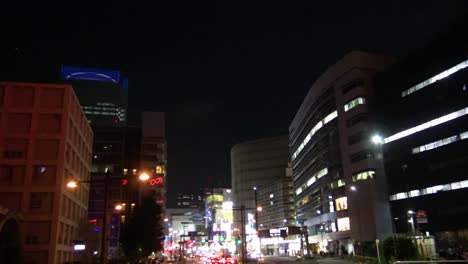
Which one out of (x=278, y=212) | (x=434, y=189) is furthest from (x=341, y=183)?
(x=278, y=212)

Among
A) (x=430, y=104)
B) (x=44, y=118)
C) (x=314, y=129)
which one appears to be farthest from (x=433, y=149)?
(x=44, y=118)

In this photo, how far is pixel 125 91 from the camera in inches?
7426

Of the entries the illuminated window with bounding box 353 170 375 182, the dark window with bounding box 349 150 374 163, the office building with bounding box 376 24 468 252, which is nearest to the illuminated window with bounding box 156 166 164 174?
the dark window with bounding box 349 150 374 163

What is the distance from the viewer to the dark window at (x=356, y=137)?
90312 millimetres

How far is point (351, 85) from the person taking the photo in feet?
314

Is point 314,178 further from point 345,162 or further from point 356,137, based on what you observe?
point 356,137

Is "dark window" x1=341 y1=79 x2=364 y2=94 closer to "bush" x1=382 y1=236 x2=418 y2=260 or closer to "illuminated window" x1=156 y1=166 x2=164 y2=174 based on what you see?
"bush" x1=382 y1=236 x2=418 y2=260

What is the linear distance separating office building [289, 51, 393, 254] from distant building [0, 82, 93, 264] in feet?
198

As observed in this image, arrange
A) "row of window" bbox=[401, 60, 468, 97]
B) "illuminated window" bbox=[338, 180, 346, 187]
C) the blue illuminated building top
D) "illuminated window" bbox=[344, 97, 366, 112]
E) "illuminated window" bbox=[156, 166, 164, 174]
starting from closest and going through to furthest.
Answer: "row of window" bbox=[401, 60, 468, 97]
"illuminated window" bbox=[344, 97, 366, 112]
"illuminated window" bbox=[338, 180, 346, 187]
"illuminated window" bbox=[156, 166, 164, 174]
the blue illuminated building top

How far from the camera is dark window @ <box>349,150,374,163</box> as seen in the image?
3497 inches

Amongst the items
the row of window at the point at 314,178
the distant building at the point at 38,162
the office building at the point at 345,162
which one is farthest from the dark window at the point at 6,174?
the row of window at the point at 314,178

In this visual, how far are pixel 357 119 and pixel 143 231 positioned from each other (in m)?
53.0

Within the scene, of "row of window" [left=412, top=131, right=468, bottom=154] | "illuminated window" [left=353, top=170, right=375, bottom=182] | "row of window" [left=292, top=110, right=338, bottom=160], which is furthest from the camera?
"row of window" [left=292, top=110, right=338, bottom=160]

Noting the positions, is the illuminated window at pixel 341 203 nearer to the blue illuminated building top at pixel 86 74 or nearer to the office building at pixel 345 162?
the office building at pixel 345 162
